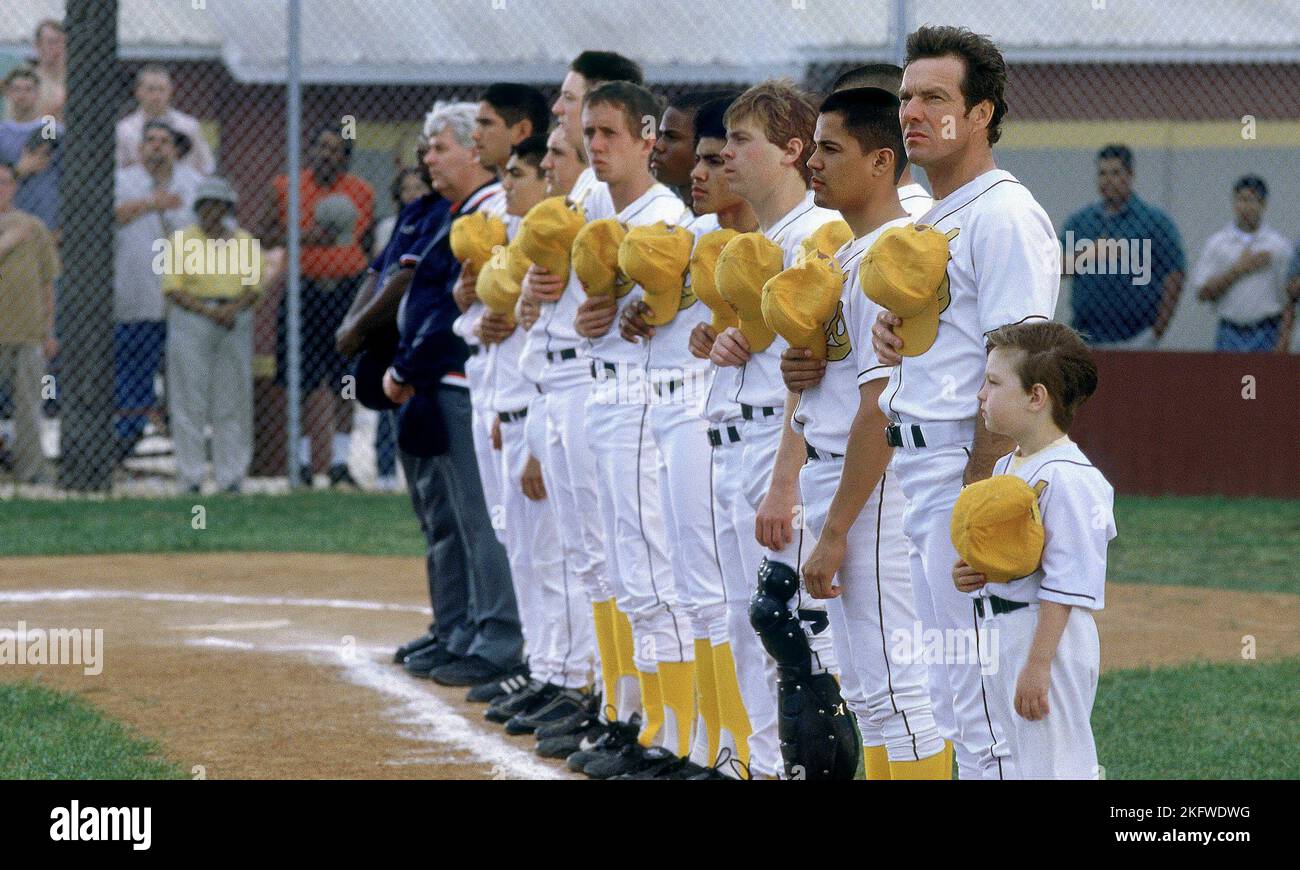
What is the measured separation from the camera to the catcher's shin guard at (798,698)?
4.75 meters

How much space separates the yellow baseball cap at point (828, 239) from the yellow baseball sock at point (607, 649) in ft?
6.96

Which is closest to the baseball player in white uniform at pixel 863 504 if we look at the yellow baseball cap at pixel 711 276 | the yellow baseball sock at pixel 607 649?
the yellow baseball cap at pixel 711 276

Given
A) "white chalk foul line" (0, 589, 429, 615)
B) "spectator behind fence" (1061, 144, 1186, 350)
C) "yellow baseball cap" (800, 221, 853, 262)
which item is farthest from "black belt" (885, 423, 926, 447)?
"spectator behind fence" (1061, 144, 1186, 350)

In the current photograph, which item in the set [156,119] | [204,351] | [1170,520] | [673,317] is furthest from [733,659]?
[156,119]

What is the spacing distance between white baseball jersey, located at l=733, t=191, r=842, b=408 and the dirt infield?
1.64m

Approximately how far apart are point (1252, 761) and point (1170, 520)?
647 cm

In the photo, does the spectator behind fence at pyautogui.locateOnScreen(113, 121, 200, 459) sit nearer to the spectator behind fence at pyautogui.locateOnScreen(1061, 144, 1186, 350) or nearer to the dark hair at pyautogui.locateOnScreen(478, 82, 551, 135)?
the spectator behind fence at pyautogui.locateOnScreen(1061, 144, 1186, 350)

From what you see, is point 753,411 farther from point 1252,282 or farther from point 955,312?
point 1252,282

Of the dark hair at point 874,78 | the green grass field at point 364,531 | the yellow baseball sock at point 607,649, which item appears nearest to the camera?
the dark hair at point 874,78

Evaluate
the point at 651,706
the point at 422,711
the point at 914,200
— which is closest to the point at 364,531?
the point at 422,711

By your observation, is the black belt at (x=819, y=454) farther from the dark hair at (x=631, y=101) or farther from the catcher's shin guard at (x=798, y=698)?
the dark hair at (x=631, y=101)

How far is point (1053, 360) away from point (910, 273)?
1.27ft

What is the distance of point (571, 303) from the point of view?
256 inches

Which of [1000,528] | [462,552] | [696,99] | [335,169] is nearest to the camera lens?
[1000,528]
